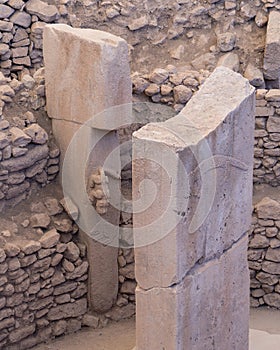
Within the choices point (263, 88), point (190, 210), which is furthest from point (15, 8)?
point (190, 210)

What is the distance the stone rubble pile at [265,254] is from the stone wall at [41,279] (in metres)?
1.74

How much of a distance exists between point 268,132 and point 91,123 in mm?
1939

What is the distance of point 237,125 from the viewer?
4809 millimetres

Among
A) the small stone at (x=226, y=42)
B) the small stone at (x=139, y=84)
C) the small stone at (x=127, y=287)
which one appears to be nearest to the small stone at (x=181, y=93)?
the small stone at (x=139, y=84)

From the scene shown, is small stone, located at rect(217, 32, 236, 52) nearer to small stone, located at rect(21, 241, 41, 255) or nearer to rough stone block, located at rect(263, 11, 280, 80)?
rough stone block, located at rect(263, 11, 280, 80)

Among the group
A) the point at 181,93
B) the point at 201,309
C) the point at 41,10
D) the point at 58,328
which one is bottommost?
the point at 58,328

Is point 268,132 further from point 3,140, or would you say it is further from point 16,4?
point 16,4

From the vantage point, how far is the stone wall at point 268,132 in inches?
299

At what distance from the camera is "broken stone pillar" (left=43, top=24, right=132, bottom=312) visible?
21.4ft

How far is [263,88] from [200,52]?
810 millimetres

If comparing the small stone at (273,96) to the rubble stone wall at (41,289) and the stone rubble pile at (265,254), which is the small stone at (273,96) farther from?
the rubble stone wall at (41,289)

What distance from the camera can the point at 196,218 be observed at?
4.59m

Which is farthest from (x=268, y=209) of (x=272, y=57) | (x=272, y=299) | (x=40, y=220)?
(x=40, y=220)

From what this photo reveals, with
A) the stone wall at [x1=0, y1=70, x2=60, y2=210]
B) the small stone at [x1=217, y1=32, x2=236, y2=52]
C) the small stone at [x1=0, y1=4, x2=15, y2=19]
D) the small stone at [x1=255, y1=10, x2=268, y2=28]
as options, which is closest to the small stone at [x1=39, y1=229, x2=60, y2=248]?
the stone wall at [x1=0, y1=70, x2=60, y2=210]
